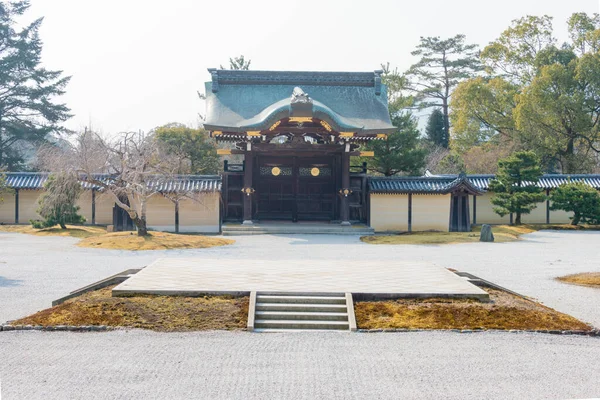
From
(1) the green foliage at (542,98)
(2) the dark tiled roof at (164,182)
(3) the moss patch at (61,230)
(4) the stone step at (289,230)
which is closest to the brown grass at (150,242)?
(4) the stone step at (289,230)

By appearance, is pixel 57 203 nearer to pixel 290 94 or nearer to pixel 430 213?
pixel 290 94

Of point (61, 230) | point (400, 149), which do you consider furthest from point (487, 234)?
point (61, 230)

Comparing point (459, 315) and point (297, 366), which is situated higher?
point (459, 315)

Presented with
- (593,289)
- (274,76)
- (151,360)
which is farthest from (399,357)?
(274,76)

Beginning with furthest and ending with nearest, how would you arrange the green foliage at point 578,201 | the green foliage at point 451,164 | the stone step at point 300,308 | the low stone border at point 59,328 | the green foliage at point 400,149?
the green foliage at point 451,164
the green foliage at point 400,149
the green foliage at point 578,201
the stone step at point 300,308
the low stone border at point 59,328

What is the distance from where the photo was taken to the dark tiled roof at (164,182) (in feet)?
74.6

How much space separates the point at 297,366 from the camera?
606cm

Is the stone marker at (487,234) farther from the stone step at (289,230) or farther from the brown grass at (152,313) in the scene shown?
the brown grass at (152,313)

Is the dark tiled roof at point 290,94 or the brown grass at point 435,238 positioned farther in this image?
the dark tiled roof at point 290,94

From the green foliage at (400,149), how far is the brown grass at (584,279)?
16.4 m

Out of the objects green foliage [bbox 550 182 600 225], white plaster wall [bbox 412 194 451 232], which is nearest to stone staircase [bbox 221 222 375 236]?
white plaster wall [bbox 412 194 451 232]

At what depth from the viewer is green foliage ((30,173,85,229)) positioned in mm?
21609

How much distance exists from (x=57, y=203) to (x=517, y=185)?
Answer: 19.1m

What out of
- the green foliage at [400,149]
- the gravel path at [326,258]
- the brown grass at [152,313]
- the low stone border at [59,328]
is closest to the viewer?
the low stone border at [59,328]
